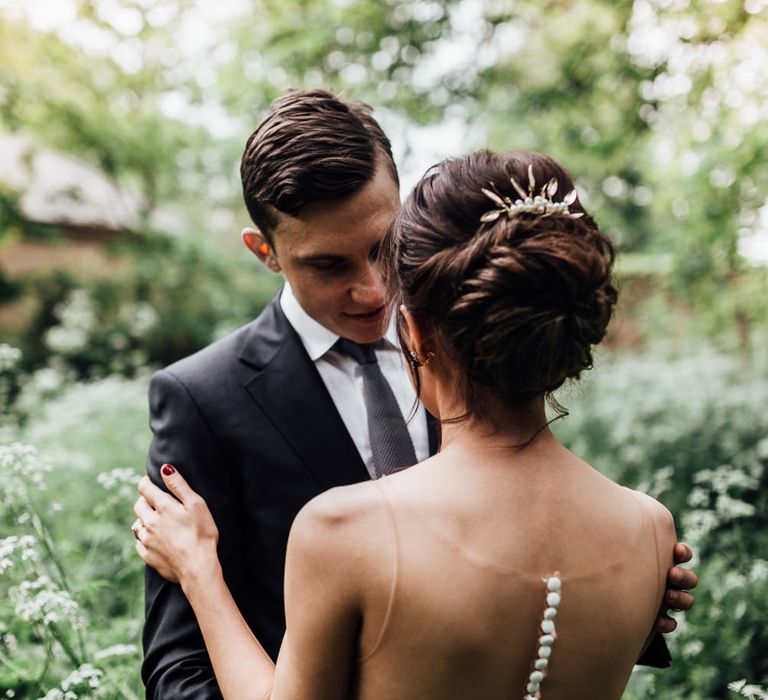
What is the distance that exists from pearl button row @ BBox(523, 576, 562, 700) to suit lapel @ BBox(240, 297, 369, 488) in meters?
0.90

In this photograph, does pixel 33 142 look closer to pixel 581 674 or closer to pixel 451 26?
pixel 451 26

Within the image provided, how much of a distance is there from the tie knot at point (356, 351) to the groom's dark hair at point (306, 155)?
45 cm

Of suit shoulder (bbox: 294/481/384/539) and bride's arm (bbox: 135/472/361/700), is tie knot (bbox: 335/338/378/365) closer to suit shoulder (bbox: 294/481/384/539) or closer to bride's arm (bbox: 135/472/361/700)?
bride's arm (bbox: 135/472/361/700)

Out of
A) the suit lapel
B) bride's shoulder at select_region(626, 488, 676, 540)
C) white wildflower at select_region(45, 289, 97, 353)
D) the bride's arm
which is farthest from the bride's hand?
white wildflower at select_region(45, 289, 97, 353)

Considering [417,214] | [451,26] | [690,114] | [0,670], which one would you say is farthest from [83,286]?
[417,214]

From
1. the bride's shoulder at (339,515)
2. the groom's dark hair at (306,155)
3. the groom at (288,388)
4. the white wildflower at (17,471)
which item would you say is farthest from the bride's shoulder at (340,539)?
the white wildflower at (17,471)

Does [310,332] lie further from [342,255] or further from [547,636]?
[547,636]

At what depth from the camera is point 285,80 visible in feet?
23.4

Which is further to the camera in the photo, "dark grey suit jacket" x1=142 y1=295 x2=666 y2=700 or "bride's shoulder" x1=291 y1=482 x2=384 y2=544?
"dark grey suit jacket" x1=142 y1=295 x2=666 y2=700

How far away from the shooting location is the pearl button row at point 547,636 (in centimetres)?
134

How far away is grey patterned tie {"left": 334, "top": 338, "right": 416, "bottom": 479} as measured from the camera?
7.29 feet

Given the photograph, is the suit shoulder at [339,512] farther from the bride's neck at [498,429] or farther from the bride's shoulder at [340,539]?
the bride's neck at [498,429]

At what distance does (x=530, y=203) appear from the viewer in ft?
4.63

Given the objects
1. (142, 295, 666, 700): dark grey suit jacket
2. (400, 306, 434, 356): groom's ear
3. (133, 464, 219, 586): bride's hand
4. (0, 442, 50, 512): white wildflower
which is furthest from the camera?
(0, 442, 50, 512): white wildflower
